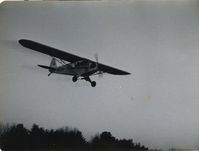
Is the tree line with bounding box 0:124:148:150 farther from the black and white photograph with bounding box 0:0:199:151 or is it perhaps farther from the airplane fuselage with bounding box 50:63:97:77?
the airplane fuselage with bounding box 50:63:97:77

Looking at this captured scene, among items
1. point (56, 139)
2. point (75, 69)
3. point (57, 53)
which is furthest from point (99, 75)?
point (56, 139)

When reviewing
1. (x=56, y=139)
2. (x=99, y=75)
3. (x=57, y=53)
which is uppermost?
(x=57, y=53)

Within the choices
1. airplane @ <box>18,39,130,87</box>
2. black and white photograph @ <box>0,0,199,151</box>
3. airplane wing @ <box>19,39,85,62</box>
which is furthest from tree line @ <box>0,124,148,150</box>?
airplane wing @ <box>19,39,85,62</box>

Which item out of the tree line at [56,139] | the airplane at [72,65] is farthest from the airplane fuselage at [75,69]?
the tree line at [56,139]

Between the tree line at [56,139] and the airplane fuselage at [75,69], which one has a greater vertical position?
the airplane fuselage at [75,69]

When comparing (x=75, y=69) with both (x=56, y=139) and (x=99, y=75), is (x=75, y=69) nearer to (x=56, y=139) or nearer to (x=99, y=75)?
(x=99, y=75)

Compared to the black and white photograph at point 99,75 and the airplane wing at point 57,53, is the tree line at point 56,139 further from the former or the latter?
the airplane wing at point 57,53
